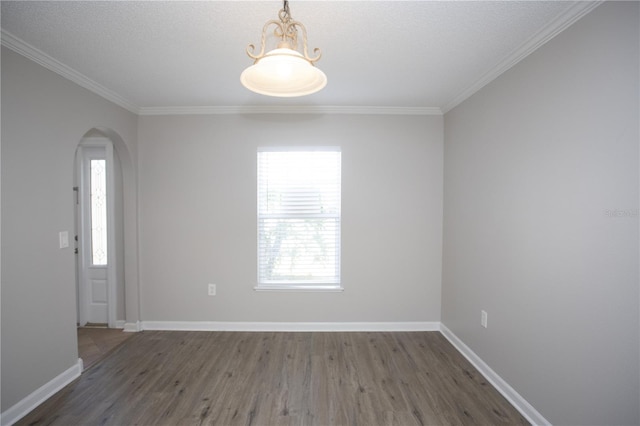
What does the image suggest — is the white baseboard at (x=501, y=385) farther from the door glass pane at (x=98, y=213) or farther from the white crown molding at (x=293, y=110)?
the door glass pane at (x=98, y=213)

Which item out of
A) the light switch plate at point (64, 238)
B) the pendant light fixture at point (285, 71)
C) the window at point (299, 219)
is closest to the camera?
the pendant light fixture at point (285, 71)

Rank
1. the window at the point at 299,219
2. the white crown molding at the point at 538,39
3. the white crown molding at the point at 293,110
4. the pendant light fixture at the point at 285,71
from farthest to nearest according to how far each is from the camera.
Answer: the window at the point at 299,219 → the white crown molding at the point at 293,110 → the white crown molding at the point at 538,39 → the pendant light fixture at the point at 285,71

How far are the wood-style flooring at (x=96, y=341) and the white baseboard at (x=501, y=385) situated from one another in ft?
11.6

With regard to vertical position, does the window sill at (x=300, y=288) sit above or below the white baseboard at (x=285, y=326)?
above

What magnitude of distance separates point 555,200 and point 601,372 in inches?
37.4

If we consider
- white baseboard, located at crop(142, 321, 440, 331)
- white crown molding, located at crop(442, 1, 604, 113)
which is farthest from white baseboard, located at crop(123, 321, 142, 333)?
white crown molding, located at crop(442, 1, 604, 113)

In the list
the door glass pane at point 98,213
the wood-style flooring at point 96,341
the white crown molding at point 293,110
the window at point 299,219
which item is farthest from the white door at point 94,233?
the window at point 299,219

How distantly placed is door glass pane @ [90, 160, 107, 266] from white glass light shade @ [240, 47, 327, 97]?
2989 millimetres

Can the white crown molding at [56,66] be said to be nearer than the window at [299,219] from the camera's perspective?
Yes

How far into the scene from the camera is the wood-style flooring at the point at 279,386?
6.03 ft

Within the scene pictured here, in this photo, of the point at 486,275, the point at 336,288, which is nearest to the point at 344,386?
the point at 336,288

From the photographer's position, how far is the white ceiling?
1503 millimetres

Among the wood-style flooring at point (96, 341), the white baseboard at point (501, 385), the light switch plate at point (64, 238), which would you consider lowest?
the wood-style flooring at point (96, 341)

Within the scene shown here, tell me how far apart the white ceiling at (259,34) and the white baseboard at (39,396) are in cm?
243
